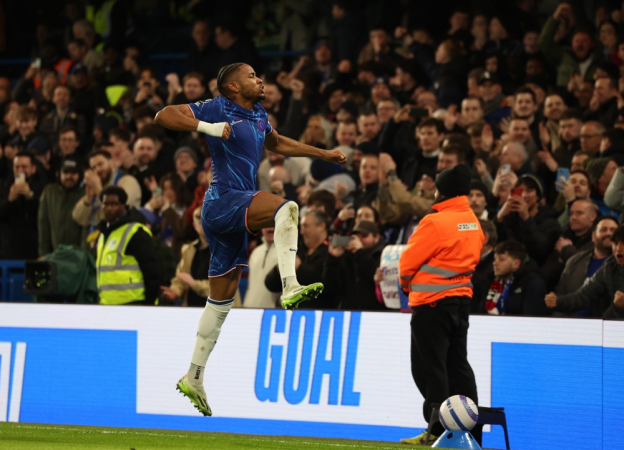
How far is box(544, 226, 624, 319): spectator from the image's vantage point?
9.67 m

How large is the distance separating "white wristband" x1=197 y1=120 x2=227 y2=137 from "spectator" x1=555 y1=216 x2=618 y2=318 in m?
4.11

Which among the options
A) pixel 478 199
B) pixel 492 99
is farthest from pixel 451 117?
pixel 478 199

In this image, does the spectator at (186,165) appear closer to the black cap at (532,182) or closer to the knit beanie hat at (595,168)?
the black cap at (532,182)

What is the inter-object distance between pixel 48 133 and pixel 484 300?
8606mm

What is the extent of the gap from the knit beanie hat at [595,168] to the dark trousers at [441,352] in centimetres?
303

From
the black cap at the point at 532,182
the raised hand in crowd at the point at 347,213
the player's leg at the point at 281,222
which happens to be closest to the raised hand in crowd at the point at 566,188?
the black cap at the point at 532,182

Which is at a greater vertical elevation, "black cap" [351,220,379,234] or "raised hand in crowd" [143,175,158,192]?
"raised hand in crowd" [143,175,158,192]

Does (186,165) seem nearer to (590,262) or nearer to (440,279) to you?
(590,262)

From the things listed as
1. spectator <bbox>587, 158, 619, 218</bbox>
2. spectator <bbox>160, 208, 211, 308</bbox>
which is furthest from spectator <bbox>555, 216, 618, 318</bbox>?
spectator <bbox>160, 208, 211, 308</bbox>

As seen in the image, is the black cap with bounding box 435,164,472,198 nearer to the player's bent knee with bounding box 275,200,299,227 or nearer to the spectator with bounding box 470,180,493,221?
the player's bent knee with bounding box 275,200,299,227

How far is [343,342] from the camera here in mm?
10312

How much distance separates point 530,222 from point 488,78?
3151 mm

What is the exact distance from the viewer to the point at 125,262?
11.9 meters

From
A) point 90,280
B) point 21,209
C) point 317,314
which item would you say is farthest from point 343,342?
point 21,209
